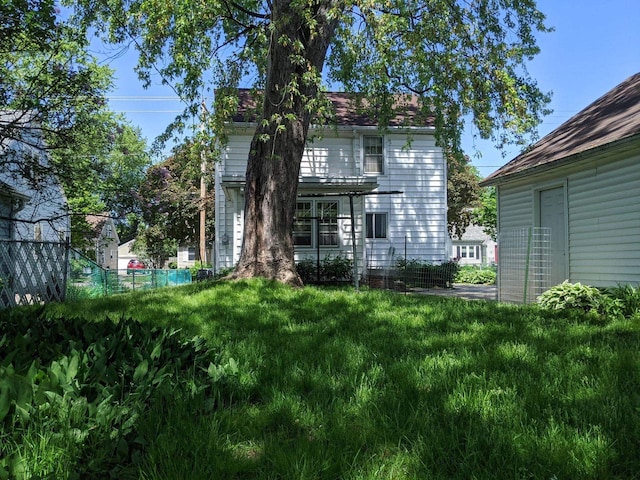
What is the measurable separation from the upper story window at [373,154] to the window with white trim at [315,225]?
2298mm

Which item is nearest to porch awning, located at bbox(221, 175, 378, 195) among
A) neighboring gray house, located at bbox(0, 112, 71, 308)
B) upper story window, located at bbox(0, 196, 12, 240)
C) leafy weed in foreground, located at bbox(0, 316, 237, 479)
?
neighboring gray house, located at bbox(0, 112, 71, 308)

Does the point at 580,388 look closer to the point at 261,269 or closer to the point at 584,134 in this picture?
the point at 261,269

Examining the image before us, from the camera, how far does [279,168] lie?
8875mm

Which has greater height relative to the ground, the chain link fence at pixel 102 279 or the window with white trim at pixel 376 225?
the window with white trim at pixel 376 225

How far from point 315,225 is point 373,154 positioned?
12.4ft

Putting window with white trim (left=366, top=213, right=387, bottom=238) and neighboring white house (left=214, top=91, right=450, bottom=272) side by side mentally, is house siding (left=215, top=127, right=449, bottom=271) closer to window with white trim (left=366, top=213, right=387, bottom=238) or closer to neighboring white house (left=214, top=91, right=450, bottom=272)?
neighboring white house (left=214, top=91, right=450, bottom=272)

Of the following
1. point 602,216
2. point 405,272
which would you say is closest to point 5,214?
point 405,272

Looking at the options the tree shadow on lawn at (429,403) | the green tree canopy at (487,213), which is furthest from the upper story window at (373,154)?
the green tree canopy at (487,213)

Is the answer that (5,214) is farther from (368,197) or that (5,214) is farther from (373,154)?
(373,154)

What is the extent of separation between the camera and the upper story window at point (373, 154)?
17.4 meters

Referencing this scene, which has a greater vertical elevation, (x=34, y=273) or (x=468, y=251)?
(x=34, y=273)

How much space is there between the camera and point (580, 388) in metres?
2.90

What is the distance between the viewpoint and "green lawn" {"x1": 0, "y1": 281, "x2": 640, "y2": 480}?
1.95 metres

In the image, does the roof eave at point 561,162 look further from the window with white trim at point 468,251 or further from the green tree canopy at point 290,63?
the window with white trim at point 468,251
